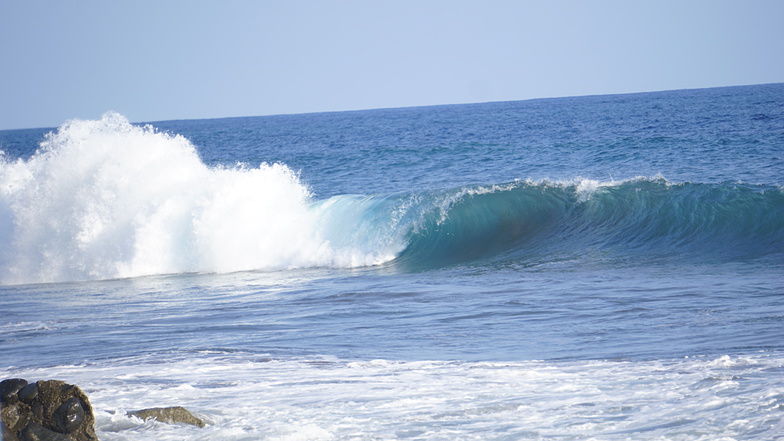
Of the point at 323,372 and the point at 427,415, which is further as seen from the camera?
the point at 323,372

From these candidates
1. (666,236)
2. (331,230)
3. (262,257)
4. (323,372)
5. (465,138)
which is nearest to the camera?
(323,372)

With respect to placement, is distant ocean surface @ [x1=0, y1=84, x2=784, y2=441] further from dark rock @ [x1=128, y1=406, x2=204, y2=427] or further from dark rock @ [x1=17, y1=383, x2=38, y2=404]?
dark rock @ [x1=17, y1=383, x2=38, y2=404]

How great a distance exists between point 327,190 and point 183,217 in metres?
8.57

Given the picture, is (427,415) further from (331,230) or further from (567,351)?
(331,230)

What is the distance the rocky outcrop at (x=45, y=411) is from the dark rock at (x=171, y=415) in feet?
1.99

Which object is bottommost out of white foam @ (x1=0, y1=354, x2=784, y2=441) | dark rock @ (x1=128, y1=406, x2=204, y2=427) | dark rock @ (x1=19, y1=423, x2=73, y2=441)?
white foam @ (x1=0, y1=354, x2=784, y2=441)

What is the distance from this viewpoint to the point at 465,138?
38844 millimetres

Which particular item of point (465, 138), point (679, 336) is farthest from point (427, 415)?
point (465, 138)

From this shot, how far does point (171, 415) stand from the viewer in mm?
4973

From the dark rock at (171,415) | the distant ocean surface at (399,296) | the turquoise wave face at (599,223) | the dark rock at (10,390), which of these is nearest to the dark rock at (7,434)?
the dark rock at (10,390)

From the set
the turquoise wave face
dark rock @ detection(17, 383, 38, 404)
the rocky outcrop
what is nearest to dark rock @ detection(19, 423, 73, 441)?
the rocky outcrop

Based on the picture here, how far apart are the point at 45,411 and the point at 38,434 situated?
140 mm

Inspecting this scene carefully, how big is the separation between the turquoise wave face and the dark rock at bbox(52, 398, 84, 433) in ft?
29.4

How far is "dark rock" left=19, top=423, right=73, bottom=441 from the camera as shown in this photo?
13.8 ft
